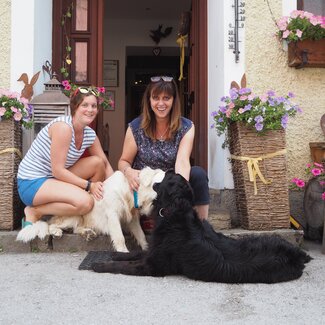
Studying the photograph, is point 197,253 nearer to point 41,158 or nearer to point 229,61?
point 41,158

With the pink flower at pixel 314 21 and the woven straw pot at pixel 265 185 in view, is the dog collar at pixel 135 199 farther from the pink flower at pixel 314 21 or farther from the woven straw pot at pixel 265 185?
the pink flower at pixel 314 21

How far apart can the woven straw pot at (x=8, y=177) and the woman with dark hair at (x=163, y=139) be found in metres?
0.87

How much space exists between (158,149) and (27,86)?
1398 millimetres

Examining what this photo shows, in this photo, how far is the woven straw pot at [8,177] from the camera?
352cm

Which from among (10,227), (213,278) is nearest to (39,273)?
(10,227)

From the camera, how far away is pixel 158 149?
3471 millimetres

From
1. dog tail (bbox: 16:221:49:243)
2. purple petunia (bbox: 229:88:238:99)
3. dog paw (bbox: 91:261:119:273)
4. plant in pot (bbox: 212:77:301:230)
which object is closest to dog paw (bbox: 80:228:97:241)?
dog tail (bbox: 16:221:49:243)

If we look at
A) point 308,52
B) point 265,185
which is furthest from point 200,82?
point 265,185

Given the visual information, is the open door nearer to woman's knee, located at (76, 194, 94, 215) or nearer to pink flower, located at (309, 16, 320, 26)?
woman's knee, located at (76, 194, 94, 215)

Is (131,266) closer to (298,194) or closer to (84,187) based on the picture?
(84,187)

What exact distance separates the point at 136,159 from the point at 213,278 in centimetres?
129

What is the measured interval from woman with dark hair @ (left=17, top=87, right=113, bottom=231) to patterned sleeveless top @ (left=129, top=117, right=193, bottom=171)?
39 centimetres

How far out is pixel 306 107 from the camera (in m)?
4.18

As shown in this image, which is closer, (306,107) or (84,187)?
(84,187)
